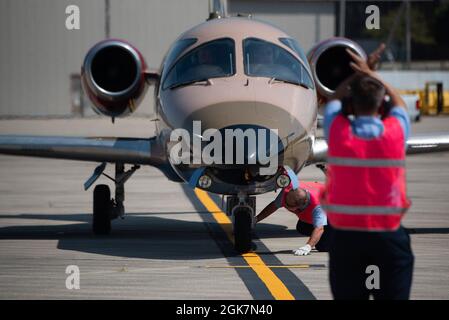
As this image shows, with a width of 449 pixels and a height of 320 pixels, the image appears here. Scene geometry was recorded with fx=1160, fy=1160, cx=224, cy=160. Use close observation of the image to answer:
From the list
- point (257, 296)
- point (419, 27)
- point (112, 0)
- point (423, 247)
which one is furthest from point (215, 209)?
point (419, 27)

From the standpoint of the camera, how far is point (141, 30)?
53.2 m

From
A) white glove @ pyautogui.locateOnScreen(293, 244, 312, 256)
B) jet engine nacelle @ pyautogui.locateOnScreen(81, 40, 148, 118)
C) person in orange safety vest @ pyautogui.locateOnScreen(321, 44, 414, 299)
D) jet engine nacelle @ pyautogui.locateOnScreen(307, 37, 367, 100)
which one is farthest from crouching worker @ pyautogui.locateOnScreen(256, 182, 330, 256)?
person in orange safety vest @ pyautogui.locateOnScreen(321, 44, 414, 299)

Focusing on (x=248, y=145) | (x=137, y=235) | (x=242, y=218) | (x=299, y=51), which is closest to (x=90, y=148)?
(x=137, y=235)

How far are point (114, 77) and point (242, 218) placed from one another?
4446 mm

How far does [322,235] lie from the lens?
1274cm

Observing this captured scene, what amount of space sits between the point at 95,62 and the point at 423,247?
17.0ft

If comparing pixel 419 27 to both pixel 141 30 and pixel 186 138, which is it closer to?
pixel 141 30

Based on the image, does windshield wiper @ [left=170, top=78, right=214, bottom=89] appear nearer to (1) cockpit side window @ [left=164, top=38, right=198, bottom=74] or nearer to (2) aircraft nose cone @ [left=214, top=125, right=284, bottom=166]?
(1) cockpit side window @ [left=164, top=38, right=198, bottom=74]

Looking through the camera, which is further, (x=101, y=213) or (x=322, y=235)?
(x=101, y=213)

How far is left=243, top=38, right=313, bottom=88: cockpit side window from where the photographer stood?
42.4ft

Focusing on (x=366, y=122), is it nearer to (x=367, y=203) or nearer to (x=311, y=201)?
(x=367, y=203)

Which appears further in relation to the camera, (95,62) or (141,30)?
(141,30)

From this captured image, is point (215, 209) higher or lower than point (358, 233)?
lower

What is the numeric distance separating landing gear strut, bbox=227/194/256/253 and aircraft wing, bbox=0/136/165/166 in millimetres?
1819
